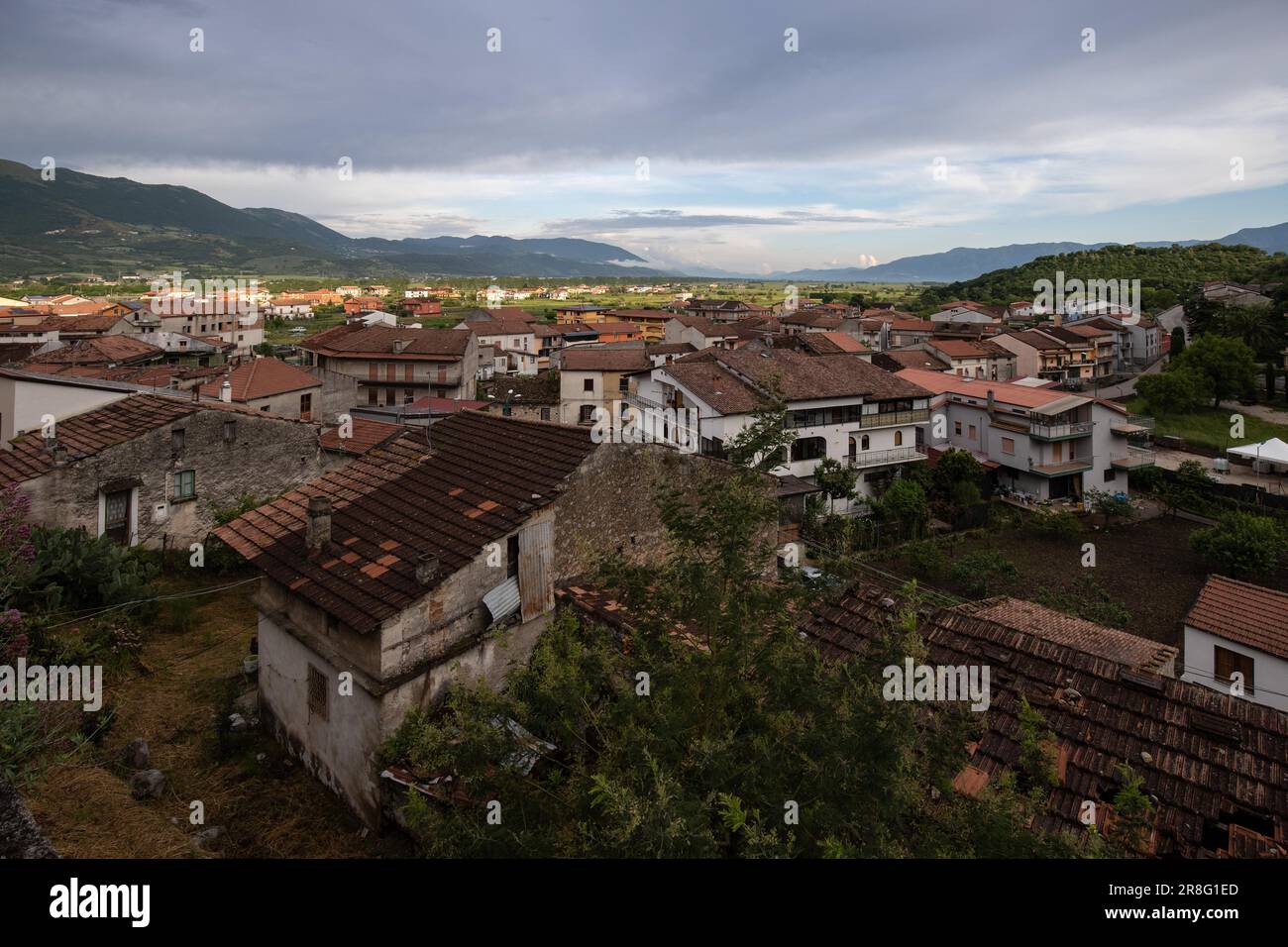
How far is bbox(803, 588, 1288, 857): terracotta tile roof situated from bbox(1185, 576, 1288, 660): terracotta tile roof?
10623mm

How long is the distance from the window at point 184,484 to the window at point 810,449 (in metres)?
24.9

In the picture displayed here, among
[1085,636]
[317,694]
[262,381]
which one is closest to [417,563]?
[317,694]

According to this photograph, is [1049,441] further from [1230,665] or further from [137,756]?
[137,756]

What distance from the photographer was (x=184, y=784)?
33.3 ft

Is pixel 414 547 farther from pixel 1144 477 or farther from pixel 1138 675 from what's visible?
pixel 1144 477

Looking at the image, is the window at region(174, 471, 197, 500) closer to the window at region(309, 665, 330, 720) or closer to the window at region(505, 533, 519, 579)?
the window at region(309, 665, 330, 720)

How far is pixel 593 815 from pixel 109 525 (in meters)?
18.0

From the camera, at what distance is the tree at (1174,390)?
50.3 meters

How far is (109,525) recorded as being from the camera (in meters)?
17.7

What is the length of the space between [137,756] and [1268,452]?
4814 centimetres

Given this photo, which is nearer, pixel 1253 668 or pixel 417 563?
pixel 417 563

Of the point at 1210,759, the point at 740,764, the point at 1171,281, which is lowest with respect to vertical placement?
the point at 1210,759

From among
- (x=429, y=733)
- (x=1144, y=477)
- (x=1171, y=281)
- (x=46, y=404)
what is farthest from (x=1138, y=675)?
(x=1171, y=281)

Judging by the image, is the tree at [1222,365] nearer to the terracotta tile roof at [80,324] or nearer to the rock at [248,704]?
the rock at [248,704]
